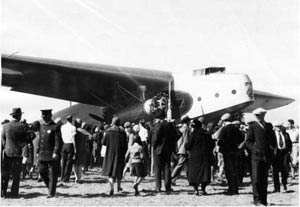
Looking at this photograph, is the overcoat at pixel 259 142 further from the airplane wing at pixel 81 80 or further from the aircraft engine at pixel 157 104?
the airplane wing at pixel 81 80

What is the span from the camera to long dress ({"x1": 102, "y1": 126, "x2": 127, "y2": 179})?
27.7 ft

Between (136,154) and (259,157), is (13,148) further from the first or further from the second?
(259,157)

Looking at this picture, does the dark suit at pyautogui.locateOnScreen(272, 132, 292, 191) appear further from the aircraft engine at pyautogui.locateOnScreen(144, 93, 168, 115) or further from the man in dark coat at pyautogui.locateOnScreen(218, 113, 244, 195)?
the aircraft engine at pyautogui.locateOnScreen(144, 93, 168, 115)

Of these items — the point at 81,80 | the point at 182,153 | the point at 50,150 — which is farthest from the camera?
the point at 81,80

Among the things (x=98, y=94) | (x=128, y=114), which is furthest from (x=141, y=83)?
(x=98, y=94)

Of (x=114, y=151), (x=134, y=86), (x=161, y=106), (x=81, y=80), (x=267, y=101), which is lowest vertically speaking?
(x=114, y=151)

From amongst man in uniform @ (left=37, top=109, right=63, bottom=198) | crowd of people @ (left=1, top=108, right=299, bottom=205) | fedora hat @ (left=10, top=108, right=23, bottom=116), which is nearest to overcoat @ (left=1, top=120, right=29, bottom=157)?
crowd of people @ (left=1, top=108, right=299, bottom=205)

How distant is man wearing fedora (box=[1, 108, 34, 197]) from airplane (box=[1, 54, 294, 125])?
23.0 ft

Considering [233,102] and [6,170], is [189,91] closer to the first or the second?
[233,102]

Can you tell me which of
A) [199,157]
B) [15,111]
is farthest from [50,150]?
[199,157]

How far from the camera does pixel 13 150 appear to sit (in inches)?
309

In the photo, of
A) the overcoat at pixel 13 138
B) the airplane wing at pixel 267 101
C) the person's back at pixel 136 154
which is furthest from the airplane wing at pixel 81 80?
the airplane wing at pixel 267 101

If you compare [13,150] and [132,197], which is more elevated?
[13,150]

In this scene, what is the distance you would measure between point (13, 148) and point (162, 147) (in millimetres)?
3176
